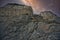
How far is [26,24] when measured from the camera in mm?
1552

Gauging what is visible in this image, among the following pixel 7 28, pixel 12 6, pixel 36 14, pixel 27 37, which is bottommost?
pixel 27 37

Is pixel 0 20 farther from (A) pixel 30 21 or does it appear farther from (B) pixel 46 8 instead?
(B) pixel 46 8

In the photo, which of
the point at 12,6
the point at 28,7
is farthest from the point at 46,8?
the point at 12,6

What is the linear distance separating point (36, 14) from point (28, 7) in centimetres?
11

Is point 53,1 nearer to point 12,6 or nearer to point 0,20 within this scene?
point 12,6

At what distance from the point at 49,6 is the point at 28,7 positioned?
22 cm

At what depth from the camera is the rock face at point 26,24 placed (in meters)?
1.51

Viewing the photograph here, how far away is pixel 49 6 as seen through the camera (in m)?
1.58

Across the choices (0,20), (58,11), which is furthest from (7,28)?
(58,11)

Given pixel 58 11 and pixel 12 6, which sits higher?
pixel 12 6

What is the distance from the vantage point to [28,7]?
1571mm

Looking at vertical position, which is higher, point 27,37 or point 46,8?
point 46,8

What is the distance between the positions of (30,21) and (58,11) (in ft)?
1.01

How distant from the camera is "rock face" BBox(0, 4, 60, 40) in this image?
1.51 metres
